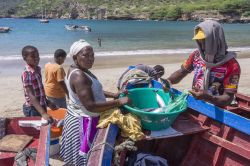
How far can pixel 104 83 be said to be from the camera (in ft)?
40.9

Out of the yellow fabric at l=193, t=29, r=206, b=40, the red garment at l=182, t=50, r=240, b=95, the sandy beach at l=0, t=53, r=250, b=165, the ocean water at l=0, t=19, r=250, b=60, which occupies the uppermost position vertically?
the yellow fabric at l=193, t=29, r=206, b=40

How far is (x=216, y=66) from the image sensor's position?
154 inches

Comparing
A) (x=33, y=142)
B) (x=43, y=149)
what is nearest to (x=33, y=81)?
(x=33, y=142)

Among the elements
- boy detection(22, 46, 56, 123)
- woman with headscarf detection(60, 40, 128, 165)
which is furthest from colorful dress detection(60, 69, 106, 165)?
boy detection(22, 46, 56, 123)

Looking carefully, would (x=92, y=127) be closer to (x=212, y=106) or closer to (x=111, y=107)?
(x=111, y=107)

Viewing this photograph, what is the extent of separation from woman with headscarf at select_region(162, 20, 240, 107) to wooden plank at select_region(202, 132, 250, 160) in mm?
393

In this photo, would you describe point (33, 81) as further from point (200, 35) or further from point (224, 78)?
point (224, 78)

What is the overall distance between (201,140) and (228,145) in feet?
1.29

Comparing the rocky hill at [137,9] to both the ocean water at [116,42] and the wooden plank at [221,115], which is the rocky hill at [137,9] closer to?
the ocean water at [116,42]

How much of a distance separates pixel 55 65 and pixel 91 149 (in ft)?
10.1

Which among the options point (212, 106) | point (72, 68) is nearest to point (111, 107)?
point (72, 68)

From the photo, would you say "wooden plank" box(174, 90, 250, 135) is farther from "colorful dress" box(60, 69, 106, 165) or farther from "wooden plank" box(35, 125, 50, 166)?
"wooden plank" box(35, 125, 50, 166)

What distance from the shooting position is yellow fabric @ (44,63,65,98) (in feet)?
19.8

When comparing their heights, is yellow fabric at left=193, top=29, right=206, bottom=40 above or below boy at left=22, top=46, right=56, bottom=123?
above
